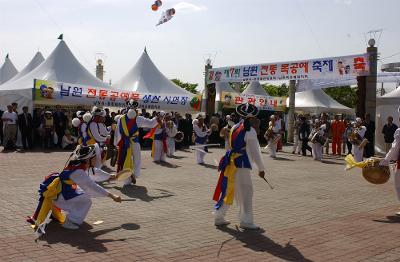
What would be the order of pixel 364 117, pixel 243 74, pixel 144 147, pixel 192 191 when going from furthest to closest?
pixel 243 74
pixel 144 147
pixel 364 117
pixel 192 191

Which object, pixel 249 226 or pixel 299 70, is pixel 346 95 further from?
pixel 249 226

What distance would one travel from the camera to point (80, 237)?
233 inches

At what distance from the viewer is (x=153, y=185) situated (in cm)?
1004

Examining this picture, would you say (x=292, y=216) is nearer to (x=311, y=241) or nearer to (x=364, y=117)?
(x=311, y=241)

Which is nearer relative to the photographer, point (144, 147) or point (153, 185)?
point (153, 185)

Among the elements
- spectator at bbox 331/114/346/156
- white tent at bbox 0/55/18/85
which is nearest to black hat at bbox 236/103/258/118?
spectator at bbox 331/114/346/156

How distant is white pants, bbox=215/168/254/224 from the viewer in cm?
661

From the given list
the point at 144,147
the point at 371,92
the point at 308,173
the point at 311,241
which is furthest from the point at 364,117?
the point at 311,241

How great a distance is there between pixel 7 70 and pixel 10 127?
64.5 feet

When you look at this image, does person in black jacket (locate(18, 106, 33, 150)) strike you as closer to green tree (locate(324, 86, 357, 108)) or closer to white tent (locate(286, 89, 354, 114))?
white tent (locate(286, 89, 354, 114))

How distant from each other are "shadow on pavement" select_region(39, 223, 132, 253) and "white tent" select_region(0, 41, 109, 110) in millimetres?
13402

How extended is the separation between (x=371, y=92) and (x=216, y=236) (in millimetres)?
13675

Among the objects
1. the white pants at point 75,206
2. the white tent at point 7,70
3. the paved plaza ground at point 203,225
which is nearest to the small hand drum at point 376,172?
the paved plaza ground at point 203,225

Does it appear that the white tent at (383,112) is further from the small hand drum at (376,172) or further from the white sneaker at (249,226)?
the white sneaker at (249,226)
